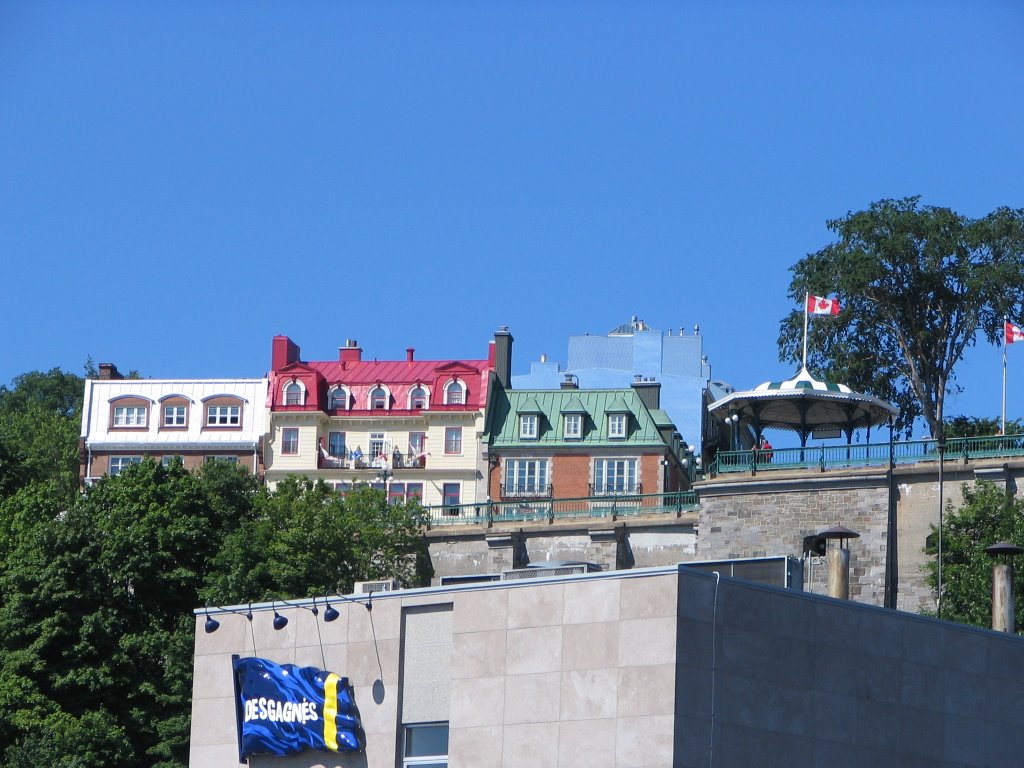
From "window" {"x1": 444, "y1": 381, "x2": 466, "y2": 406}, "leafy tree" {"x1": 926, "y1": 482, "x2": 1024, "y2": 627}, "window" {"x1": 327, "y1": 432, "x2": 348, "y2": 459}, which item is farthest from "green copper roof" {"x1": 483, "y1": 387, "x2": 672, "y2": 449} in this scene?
"leafy tree" {"x1": 926, "y1": 482, "x2": 1024, "y2": 627}

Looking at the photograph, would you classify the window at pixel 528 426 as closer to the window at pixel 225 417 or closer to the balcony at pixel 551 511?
the balcony at pixel 551 511

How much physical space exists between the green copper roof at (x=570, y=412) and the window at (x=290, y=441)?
9.59m

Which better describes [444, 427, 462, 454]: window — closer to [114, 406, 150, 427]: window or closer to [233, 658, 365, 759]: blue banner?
[114, 406, 150, 427]: window

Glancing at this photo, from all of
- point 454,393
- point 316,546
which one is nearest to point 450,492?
point 454,393

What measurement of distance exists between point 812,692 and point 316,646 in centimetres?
972

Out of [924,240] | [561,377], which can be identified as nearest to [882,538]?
[924,240]

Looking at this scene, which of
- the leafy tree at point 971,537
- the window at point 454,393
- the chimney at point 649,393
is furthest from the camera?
the window at point 454,393

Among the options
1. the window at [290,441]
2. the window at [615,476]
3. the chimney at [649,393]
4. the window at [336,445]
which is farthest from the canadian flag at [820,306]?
the window at [290,441]

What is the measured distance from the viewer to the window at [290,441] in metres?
106

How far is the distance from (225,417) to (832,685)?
71319 mm

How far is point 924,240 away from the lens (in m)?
82.9

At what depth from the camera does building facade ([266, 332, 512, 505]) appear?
102812 mm

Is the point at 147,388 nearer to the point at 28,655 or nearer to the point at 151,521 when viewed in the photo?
the point at 151,521

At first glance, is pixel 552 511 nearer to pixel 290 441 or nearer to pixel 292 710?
pixel 290 441
